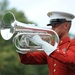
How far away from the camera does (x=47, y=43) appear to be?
7586 mm

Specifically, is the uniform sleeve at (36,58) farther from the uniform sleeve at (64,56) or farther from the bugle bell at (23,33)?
the uniform sleeve at (64,56)

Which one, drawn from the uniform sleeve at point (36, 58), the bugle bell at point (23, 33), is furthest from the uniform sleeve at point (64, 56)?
the uniform sleeve at point (36, 58)

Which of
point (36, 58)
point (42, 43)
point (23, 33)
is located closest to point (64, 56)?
point (42, 43)

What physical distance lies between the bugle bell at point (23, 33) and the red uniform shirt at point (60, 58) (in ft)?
0.61

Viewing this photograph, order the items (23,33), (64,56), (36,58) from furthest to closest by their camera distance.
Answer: (36,58) < (64,56) < (23,33)

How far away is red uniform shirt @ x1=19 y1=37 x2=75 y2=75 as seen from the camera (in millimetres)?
7641

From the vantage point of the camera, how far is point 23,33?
24.7 ft

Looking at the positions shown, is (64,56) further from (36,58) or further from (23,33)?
(36,58)

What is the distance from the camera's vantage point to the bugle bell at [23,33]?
7484mm

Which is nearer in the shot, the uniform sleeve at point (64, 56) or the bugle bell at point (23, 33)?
the bugle bell at point (23, 33)

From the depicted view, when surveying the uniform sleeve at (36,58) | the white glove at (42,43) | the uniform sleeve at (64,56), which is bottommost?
the uniform sleeve at (36,58)

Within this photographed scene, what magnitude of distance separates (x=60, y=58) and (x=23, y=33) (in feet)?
2.14

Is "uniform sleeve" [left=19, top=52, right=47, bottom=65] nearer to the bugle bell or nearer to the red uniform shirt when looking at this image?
the red uniform shirt

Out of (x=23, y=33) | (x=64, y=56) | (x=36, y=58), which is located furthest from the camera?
(x=36, y=58)
